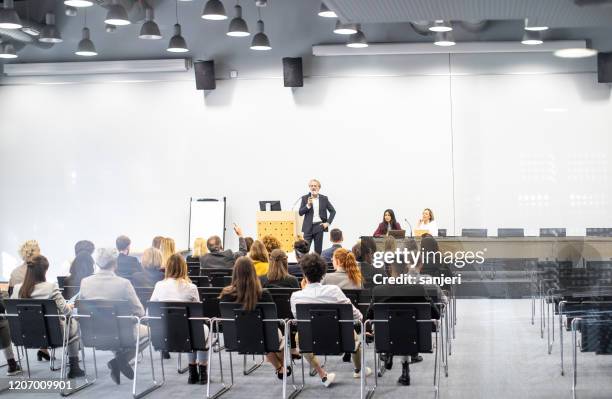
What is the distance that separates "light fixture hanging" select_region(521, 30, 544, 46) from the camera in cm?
613

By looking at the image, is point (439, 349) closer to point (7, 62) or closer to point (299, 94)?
point (299, 94)

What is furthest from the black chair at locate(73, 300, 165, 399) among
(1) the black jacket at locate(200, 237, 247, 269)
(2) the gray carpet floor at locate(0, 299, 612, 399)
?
(2) the gray carpet floor at locate(0, 299, 612, 399)

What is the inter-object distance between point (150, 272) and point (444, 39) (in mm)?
4373

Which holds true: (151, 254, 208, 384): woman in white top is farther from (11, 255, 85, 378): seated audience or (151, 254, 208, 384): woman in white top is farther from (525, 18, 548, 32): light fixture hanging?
(525, 18, 548, 32): light fixture hanging

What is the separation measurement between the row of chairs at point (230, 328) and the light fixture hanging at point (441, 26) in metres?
2.14

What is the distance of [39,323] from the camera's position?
25.9ft

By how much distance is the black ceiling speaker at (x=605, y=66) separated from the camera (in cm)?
621

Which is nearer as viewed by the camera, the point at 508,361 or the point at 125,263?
the point at 508,361

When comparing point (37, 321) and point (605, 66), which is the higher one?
point (605, 66)

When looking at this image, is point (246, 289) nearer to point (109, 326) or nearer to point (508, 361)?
point (109, 326)

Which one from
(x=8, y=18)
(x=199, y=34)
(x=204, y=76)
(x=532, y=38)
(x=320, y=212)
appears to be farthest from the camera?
(x=204, y=76)

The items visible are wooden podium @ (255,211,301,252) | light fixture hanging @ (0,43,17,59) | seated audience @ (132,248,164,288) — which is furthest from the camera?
light fixture hanging @ (0,43,17,59)

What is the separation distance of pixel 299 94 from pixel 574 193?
9.91m

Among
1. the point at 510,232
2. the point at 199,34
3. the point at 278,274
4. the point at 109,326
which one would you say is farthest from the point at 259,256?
the point at 199,34
